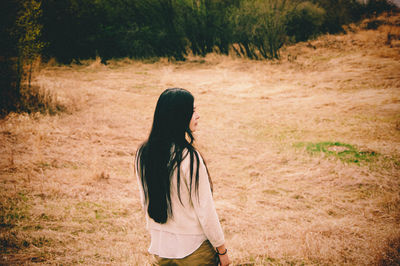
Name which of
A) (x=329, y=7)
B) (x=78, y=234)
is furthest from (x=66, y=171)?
(x=329, y=7)

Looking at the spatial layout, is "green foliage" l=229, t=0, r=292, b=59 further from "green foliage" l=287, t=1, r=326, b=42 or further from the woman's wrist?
the woman's wrist

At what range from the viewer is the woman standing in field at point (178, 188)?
51.5 inches

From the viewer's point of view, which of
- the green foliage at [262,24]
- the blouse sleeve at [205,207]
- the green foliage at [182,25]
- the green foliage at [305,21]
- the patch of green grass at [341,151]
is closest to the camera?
the blouse sleeve at [205,207]

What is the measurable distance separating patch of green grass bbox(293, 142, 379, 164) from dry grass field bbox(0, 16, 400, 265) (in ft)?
0.09

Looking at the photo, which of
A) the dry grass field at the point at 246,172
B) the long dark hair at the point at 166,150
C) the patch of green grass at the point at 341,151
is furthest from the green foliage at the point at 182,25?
the long dark hair at the point at 166,150

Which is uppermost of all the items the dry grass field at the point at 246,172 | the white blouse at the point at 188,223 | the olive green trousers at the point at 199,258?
the white blouse at the point at 188,223

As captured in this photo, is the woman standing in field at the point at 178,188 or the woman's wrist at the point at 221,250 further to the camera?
the woman's wrist at the point at 221,250

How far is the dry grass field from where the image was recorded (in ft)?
8.84

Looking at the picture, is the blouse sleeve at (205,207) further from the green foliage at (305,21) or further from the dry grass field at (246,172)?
the green foliage at (305,21)

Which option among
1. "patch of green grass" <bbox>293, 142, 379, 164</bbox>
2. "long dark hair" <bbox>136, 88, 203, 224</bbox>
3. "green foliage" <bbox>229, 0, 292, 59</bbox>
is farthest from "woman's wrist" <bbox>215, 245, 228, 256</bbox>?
"green foliage" <bbox>229, 0, 292, 59</bbox>

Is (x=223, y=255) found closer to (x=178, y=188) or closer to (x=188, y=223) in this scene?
(x=188, y=223)

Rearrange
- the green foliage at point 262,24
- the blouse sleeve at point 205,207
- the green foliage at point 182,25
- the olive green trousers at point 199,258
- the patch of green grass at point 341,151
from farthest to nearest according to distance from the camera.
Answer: the green foliage at point 182,25
the green foliage at point 262,24
the patch of green grass at point 341,151
the olive green trousers at point 199,258
the blouse sleeve at point 205,207

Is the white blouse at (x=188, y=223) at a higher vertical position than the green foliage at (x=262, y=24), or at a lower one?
lower

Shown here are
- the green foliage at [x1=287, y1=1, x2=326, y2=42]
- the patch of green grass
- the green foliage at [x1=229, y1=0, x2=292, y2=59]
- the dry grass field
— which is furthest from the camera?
the green foliage at [x1=287, y1=1, x2=326, y2=42]
